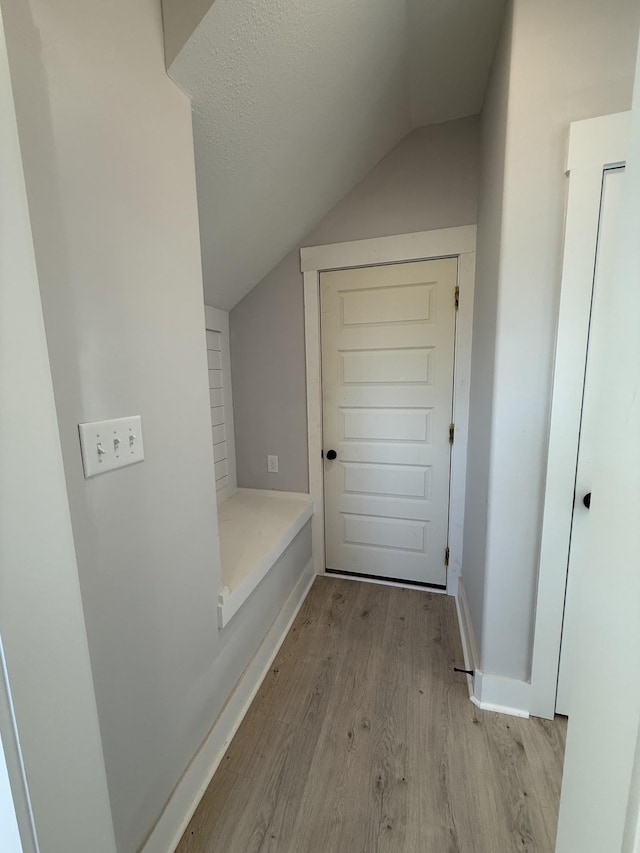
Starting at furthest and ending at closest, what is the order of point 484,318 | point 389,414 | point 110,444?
1. point 389,414
2. point 484,318
3. point 110,444

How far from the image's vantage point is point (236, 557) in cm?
155

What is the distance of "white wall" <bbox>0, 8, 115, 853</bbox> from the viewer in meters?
0.43

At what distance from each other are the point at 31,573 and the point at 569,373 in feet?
4.68

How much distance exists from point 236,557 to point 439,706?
1033 millimetres

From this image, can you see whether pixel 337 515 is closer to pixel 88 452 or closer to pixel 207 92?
pixel 88 452

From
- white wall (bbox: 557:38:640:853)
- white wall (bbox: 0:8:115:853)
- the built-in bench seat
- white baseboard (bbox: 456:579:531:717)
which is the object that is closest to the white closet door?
white baseboard (bbox: 456:579:531:717)

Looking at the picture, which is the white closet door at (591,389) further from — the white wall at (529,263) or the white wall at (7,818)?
the white wall at (7,818)

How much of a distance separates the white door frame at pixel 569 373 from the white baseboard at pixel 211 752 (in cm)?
111

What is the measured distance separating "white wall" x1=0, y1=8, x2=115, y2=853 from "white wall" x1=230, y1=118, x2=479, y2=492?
5.58 ft

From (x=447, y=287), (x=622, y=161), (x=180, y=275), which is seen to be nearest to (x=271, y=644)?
→ (x=180, y=275)

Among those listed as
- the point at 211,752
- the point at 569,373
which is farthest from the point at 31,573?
the point at 569,373

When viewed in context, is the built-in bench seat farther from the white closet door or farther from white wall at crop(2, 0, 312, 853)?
the white closet door

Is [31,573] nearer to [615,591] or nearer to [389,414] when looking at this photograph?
[615,591]

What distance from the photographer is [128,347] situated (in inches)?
32.5
